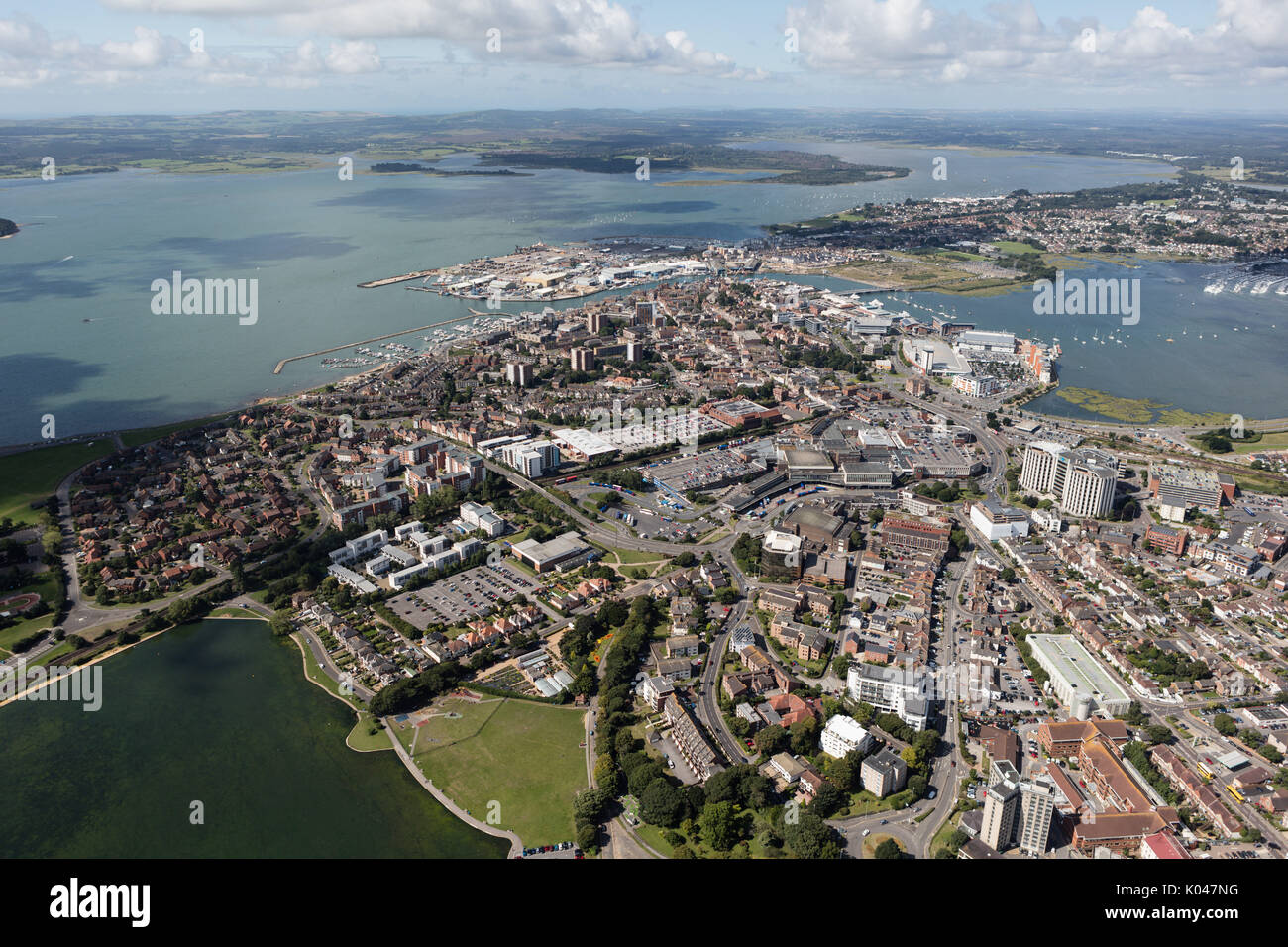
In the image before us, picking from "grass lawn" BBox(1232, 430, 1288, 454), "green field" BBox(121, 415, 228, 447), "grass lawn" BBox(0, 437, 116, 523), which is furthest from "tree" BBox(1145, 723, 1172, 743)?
"green field" BBox(121, 415, 228, 447)

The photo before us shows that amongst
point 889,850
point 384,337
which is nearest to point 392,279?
point 384,337

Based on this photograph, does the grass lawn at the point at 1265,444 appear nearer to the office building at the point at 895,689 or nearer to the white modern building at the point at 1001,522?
the white modern building at the point at 1001,522

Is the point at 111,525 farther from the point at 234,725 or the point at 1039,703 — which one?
the point at 1039,703

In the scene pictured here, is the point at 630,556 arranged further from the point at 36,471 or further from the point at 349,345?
the point at 349,345

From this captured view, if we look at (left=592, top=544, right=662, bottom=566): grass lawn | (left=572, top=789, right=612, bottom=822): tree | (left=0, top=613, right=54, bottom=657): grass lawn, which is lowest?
(left=572, top=789, right=612, bottom=822): tree

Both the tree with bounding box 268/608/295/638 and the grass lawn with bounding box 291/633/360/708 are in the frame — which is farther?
the tree with bounding box 268/608/295/638

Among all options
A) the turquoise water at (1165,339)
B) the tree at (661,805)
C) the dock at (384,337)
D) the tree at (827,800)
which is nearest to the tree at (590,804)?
the tree at (661,805)

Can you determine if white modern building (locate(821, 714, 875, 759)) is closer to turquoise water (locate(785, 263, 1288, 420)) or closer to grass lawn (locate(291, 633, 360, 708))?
grass lawn (locate(291, 633, 360, 708))
